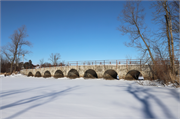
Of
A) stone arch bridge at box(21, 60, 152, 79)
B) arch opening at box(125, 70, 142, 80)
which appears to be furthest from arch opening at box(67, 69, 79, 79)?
arch opening at box(125, 70, 142, 80)

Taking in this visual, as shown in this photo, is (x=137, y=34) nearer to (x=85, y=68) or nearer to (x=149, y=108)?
(x=85, y=68)

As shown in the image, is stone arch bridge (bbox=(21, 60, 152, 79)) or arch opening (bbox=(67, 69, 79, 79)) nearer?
stone arch bridge (bbox=(21, 60, 152, 79))

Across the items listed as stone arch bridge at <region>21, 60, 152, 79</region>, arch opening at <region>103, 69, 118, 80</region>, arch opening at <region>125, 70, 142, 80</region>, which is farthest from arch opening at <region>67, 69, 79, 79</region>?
arch opening at <region>125, 70, 142, 80</region>

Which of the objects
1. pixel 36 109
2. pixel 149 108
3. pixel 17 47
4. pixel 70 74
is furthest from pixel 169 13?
pixel 17 47

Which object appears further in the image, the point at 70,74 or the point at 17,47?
the point at 17,47

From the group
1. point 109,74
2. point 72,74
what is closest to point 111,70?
point 109,74

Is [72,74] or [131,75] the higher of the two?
[131,75]

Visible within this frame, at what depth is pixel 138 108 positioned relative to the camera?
5008mm

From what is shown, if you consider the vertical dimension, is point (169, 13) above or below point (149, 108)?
above

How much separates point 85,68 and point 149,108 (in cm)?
1786

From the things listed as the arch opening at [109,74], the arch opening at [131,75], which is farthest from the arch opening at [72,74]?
the arch opening at [131,75]

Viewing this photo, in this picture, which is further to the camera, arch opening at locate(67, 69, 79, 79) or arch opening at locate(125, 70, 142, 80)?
arch opening at locate(67, 69, 79, 79)

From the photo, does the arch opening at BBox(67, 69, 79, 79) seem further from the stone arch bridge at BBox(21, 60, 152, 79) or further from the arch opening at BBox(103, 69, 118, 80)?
the arch opening at BBox(103, 69, 118, 80)

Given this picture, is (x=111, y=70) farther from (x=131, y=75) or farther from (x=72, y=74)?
(x=72, y=74)
